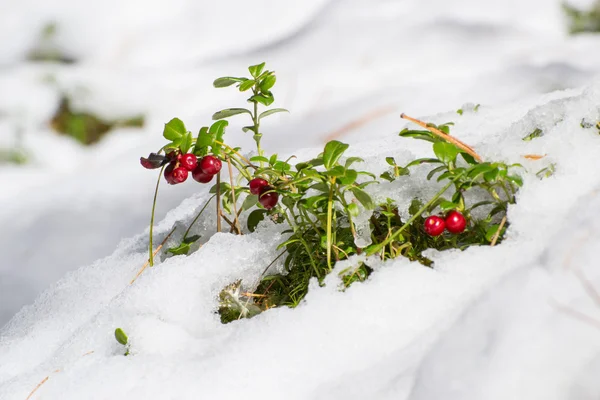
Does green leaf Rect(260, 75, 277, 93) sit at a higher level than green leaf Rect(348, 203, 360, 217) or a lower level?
higher

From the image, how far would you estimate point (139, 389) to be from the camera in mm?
918

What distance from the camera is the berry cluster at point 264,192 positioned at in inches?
43.7

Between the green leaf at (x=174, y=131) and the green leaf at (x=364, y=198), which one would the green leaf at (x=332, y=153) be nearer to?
the green leaf at (x=364, y=198)

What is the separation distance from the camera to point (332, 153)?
106 cm

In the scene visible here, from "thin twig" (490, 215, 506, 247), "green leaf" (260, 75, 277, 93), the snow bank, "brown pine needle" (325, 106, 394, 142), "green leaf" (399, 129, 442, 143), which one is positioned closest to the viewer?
the snow bank

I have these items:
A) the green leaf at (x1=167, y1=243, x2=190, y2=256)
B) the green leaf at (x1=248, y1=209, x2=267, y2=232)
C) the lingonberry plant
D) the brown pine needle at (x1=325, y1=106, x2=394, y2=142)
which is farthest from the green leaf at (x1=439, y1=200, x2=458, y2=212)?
the brown pine needle at (x1=325, y1=106, x2=394, y2=142)

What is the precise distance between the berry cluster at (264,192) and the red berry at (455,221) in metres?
0.28

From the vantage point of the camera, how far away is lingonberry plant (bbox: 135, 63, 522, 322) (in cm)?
102

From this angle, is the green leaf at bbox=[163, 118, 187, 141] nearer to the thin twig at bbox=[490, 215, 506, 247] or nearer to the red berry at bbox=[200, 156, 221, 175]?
the red berry at bbox=[200, 156, 221, 175]

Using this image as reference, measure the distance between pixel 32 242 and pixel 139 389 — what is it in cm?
139

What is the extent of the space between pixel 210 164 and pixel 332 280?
0.28 metres

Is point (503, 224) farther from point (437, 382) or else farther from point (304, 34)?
point (304, 34)

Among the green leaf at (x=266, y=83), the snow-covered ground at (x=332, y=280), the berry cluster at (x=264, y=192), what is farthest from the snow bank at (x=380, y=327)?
the green leaf at (x=266, y=83)

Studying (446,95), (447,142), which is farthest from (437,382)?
(446,95)
